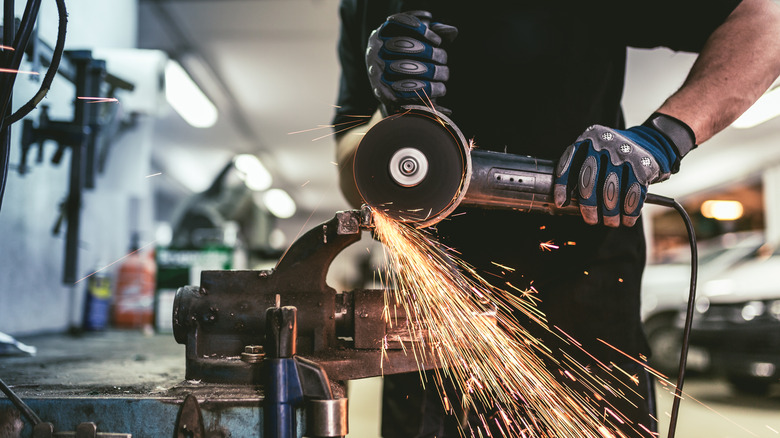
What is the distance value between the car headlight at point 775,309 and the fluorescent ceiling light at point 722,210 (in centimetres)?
774

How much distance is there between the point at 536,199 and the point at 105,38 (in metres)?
2.68

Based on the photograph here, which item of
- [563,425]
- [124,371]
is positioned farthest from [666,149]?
[124,371]

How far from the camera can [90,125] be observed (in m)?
1.95

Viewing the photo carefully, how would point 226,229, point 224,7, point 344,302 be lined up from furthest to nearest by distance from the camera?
point 226,229, point 224,7, point 344,302

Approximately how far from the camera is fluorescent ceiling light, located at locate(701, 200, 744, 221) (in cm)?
1127

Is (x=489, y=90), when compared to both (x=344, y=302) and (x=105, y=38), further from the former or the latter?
(x=105, y=38)

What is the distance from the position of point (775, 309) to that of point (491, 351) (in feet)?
15.0

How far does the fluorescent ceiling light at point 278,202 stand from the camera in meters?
12.4

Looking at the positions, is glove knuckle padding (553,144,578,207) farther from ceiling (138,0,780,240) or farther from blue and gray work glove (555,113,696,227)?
ceiling (138,0,780,240)

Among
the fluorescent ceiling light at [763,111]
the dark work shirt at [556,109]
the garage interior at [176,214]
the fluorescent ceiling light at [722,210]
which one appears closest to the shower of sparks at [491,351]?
the dark work shirt at [556,109]

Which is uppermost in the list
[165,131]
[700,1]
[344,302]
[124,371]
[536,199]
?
[165,131]

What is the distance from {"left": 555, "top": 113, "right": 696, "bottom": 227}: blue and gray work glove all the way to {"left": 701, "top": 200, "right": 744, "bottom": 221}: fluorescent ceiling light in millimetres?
12211

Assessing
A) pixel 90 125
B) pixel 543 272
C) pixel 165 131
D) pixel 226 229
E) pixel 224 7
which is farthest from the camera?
pixel 165 131

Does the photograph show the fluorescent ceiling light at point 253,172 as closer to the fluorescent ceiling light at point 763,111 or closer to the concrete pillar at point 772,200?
the fluorescent ceiling light at point 763,111
